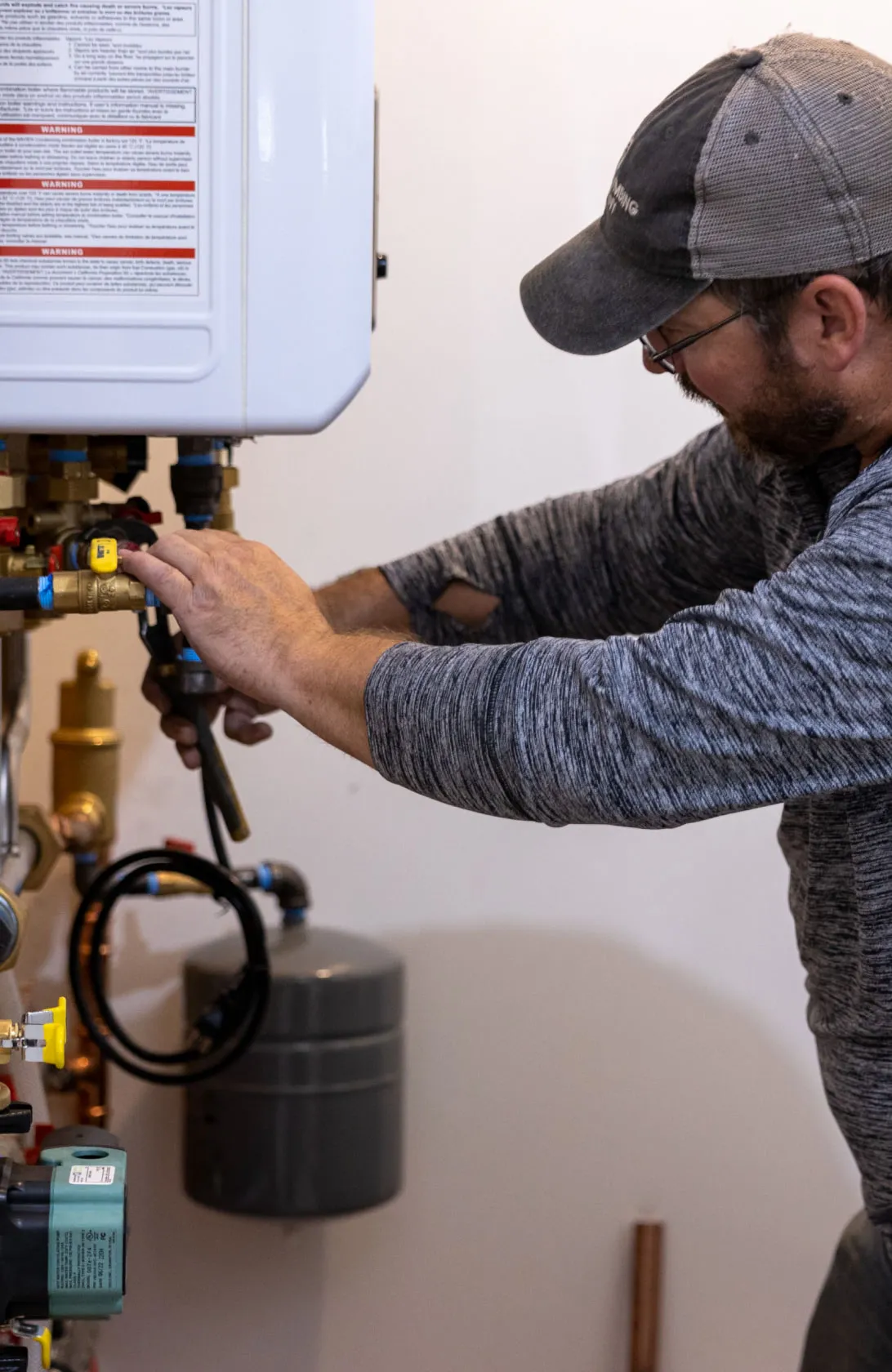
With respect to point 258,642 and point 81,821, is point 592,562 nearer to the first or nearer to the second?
point 258,642

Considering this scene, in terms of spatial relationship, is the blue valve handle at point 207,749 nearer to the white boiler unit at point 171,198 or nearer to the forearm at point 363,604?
the forearm at point 363,604

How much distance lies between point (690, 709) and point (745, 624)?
0.18ft

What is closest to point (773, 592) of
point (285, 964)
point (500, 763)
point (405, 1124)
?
point (500, 763)

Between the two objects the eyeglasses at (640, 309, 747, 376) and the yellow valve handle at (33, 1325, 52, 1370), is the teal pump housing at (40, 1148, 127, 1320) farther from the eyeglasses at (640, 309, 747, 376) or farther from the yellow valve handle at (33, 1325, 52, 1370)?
the eyeglasses at (640, 309, 747, 376)

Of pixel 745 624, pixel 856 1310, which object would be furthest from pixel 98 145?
pixel 856 1310

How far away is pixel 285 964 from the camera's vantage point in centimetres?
136

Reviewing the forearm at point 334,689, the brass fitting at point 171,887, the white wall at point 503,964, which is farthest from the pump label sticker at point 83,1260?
the white wall at point 503,964

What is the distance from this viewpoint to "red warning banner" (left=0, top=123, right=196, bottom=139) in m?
0.71

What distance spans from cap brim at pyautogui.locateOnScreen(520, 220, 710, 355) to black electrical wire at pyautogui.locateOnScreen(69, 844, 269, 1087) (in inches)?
18.8

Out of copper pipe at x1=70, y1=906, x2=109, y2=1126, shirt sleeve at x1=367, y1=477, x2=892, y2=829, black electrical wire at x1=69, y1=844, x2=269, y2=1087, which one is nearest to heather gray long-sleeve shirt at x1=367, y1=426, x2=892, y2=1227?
shirt sleeve at x1=367, y1=477, x2=892, y2=829

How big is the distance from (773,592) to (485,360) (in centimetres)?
83

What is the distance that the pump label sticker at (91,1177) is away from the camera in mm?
725

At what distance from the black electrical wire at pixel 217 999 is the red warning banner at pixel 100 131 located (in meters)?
0.54

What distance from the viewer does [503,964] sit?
1.54 metres
